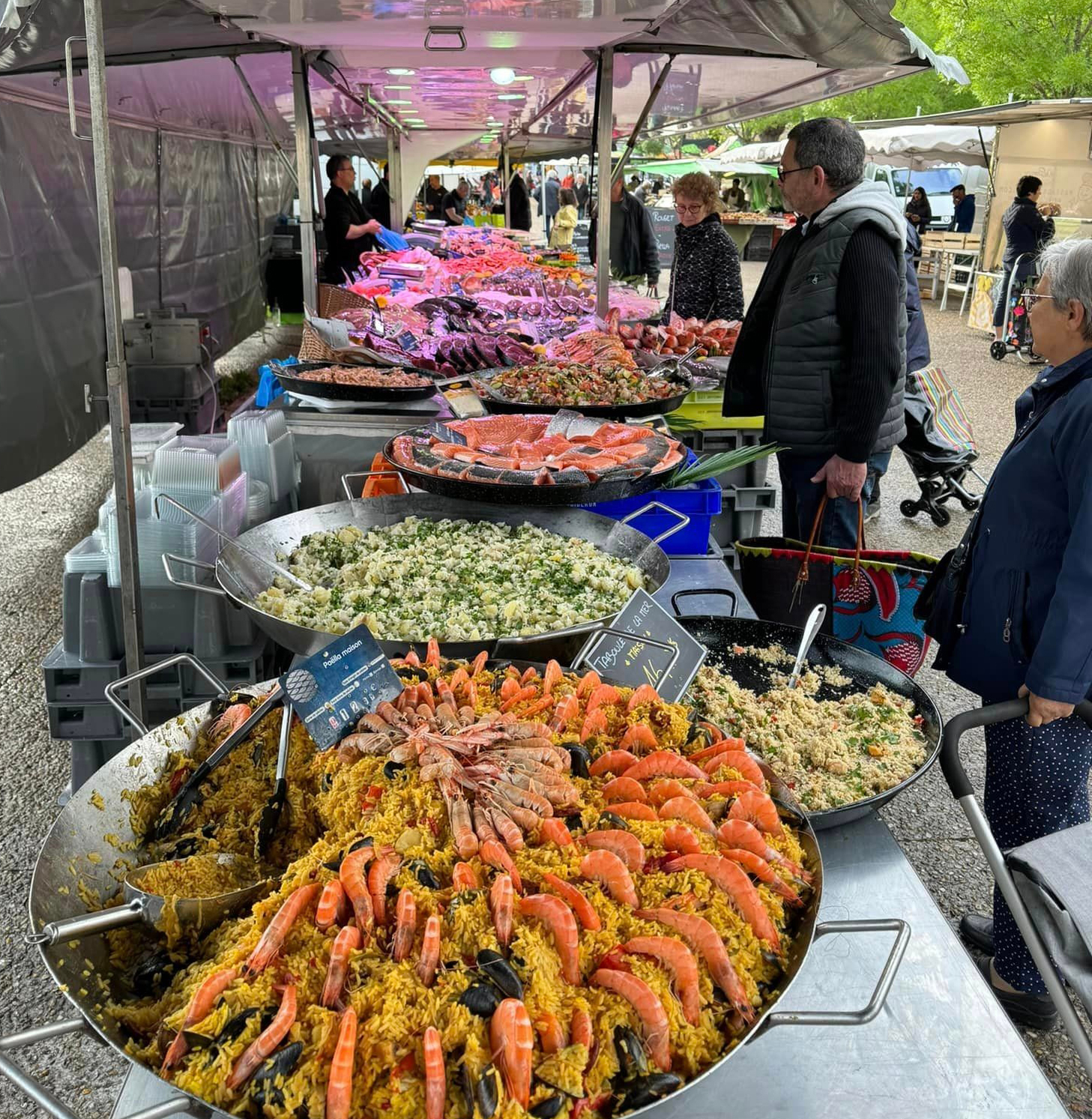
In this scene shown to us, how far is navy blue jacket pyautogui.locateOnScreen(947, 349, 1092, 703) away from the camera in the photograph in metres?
2.20

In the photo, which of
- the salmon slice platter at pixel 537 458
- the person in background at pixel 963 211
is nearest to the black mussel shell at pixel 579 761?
the salmon slice platter at pixel 537 458

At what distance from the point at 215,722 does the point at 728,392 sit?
123 inches

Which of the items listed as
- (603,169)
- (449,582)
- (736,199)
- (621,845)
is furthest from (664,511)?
(736,199)

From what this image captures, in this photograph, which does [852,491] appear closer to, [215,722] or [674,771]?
[674,771]

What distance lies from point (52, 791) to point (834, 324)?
3.39 m

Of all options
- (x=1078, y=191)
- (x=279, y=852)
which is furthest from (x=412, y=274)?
(x=1078, y=191)

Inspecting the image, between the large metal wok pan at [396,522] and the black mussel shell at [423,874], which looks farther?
the large metal wok pan at [396,522]

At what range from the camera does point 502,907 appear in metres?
1.27

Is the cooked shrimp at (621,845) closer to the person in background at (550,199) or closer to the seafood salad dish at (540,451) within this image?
the seafood salad dish at (540,451)

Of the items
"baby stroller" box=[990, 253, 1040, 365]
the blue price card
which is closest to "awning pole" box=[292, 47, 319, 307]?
the blue price card

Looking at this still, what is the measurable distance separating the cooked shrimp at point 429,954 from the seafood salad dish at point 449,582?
105 centimetres

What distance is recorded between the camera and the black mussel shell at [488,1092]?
1038mm

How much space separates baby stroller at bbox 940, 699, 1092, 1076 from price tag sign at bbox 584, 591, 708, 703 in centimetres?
54

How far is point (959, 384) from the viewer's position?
12.1 m
